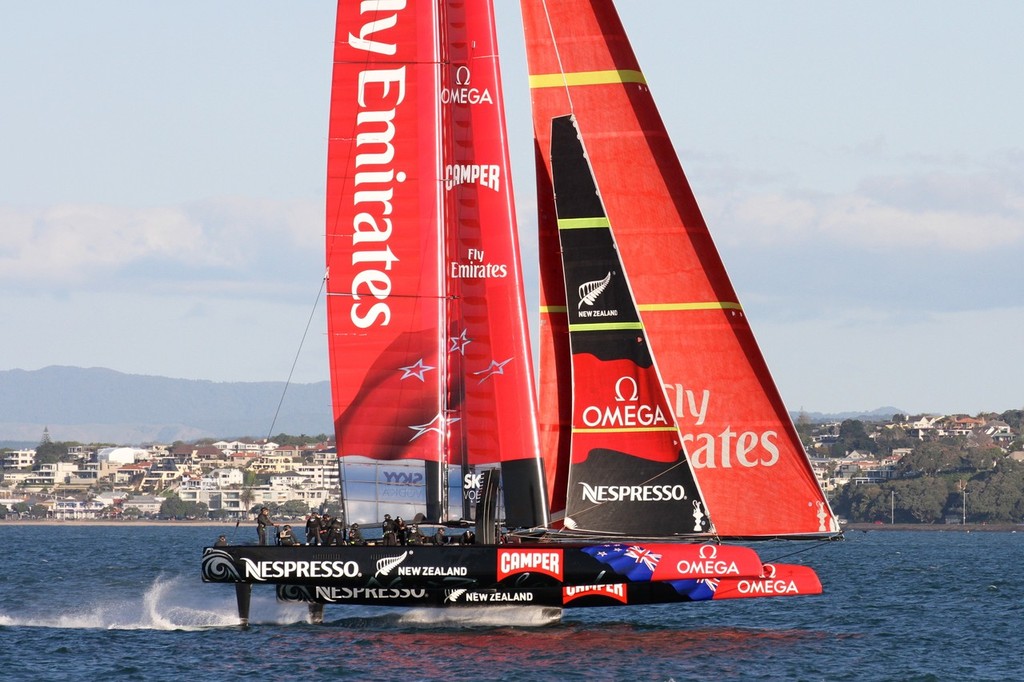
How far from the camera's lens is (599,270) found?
30.0 meters

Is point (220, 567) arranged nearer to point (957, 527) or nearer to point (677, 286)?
point (677, 286)

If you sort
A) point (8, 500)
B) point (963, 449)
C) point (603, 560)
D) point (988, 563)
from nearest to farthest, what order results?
point (603, 560)
point (988, 563)
point (963, 449)
point (8, 500)

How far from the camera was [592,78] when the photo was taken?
101ft

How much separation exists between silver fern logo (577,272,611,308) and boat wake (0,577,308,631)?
8868 mm

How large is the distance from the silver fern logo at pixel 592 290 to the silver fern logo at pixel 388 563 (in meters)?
5.40

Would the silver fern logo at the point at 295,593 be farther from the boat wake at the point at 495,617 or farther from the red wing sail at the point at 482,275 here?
the red wing sail at the point at 482,275

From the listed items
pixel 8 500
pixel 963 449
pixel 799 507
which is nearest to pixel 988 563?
pixel 799 507

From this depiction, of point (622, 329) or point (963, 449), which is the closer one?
point (622, 329)

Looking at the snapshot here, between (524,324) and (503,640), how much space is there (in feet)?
19.0

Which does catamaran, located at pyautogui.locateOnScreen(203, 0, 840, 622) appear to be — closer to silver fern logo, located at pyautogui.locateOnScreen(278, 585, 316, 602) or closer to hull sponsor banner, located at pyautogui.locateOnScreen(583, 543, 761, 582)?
silver fern logo, located at pyautogui.locateOnScreen(278, 585, 316, 602)

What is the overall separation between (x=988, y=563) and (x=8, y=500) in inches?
5634

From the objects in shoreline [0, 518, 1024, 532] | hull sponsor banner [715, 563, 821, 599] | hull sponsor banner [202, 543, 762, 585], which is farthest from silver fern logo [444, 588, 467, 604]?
shoreline [0, 518, 1024, 532]

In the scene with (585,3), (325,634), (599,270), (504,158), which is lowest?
(325,634)

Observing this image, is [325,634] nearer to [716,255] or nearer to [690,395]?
[690,395]
